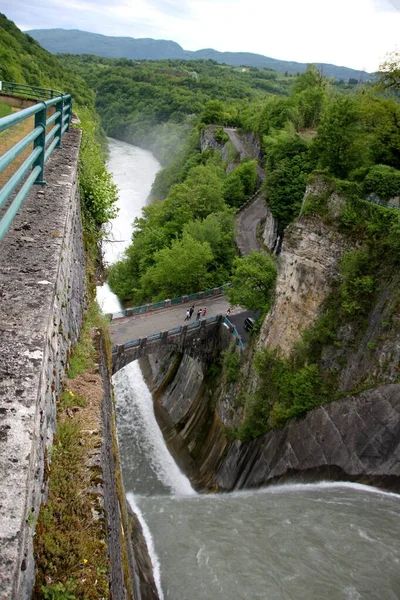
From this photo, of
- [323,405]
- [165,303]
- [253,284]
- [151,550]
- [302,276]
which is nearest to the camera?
[151,550]

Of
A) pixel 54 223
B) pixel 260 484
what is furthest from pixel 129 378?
pixel 54 223

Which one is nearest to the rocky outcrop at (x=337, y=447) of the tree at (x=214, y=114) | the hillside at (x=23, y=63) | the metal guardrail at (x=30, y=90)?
the metal guardrail at (x=30, y=90)

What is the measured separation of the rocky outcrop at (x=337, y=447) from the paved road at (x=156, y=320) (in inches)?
363

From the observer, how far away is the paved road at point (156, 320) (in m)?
26.3

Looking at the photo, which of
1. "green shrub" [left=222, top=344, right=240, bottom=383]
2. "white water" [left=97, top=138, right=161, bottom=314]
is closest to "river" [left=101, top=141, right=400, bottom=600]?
"green shrub" [left=222, top=344, right=240, bottom=383]

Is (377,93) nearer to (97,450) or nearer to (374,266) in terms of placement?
(374,266)

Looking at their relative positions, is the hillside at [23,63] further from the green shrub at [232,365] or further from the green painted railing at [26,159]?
the green painted railing at [26,159]

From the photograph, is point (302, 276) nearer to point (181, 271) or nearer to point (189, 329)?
point (189, 329)

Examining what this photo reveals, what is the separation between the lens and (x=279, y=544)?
12.1m

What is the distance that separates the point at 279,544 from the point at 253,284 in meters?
15.0

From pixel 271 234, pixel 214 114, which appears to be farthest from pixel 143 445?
pixel 214 114

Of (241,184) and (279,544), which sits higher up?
(241,184)

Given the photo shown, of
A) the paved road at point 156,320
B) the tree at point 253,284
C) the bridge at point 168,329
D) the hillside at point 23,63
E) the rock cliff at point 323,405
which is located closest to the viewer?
the rock cliff at point 323,405

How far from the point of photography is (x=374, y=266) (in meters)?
17.2
